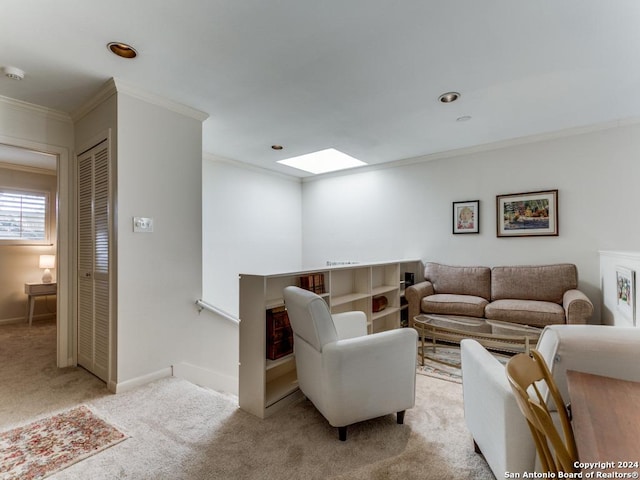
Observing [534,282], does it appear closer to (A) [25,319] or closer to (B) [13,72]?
(B) [13,72]

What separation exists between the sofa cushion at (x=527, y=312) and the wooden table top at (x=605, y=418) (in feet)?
8.25

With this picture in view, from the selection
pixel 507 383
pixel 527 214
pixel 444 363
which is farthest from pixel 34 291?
pixel 527 214

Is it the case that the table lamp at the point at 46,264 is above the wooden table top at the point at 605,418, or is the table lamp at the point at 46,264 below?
above

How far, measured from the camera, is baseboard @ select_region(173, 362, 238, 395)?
2.95 meters

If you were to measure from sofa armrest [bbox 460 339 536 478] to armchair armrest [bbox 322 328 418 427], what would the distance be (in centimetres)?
37

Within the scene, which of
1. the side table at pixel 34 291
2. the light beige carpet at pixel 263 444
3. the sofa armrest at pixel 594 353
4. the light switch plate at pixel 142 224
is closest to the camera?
the sofa armrest at pixel 594 353

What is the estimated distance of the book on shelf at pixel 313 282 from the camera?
273 centimetres

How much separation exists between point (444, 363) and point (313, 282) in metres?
1.70

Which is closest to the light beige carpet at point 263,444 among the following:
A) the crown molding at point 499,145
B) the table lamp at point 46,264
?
the crown molding at point 499,145

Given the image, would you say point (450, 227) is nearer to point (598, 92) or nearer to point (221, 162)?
point (598, 92)

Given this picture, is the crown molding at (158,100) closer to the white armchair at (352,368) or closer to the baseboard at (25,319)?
the white armchair at (352,368)

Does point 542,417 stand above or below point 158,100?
below

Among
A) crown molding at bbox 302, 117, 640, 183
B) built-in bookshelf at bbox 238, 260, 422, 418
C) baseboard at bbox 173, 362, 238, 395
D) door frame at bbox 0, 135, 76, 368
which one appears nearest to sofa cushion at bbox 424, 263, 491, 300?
crown molding at bbox 302, 117, 640, 183

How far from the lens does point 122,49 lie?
2.15 meters
